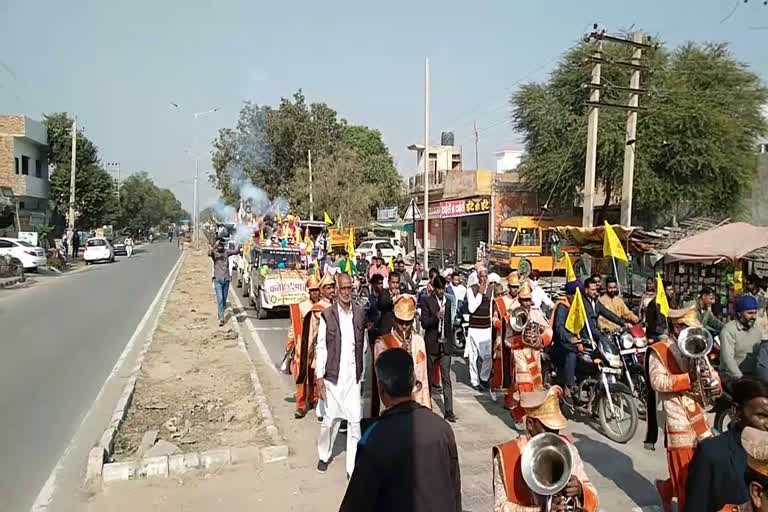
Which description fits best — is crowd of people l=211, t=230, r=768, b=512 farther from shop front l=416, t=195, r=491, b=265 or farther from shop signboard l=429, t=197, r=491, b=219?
shop front l=416, t=195, r=491, b=265

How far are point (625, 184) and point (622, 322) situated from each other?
11070mm

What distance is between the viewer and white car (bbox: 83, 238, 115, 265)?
39562 millimetres

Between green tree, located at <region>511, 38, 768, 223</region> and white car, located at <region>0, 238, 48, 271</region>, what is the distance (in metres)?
23.7

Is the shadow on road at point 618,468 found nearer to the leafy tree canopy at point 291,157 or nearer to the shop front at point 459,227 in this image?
the shop front at point 459,227

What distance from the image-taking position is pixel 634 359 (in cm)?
744

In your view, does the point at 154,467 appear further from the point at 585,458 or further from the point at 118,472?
the point at 585,458

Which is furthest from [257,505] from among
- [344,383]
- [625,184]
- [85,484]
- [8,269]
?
[8,269]

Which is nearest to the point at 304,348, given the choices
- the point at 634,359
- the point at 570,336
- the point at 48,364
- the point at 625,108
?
the point at 570,336

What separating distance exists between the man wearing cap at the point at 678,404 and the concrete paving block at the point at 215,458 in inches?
149

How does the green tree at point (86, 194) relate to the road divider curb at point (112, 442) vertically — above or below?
above

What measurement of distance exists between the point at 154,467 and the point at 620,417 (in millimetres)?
4710

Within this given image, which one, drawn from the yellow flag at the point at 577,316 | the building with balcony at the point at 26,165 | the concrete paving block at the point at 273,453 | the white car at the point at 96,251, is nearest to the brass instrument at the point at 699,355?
the yellow flag at the point at 577,316

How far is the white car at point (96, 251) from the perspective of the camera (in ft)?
130

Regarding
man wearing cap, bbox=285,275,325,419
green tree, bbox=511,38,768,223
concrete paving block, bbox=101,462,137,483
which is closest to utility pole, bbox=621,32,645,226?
green tree, bbox=511,38,768,223
